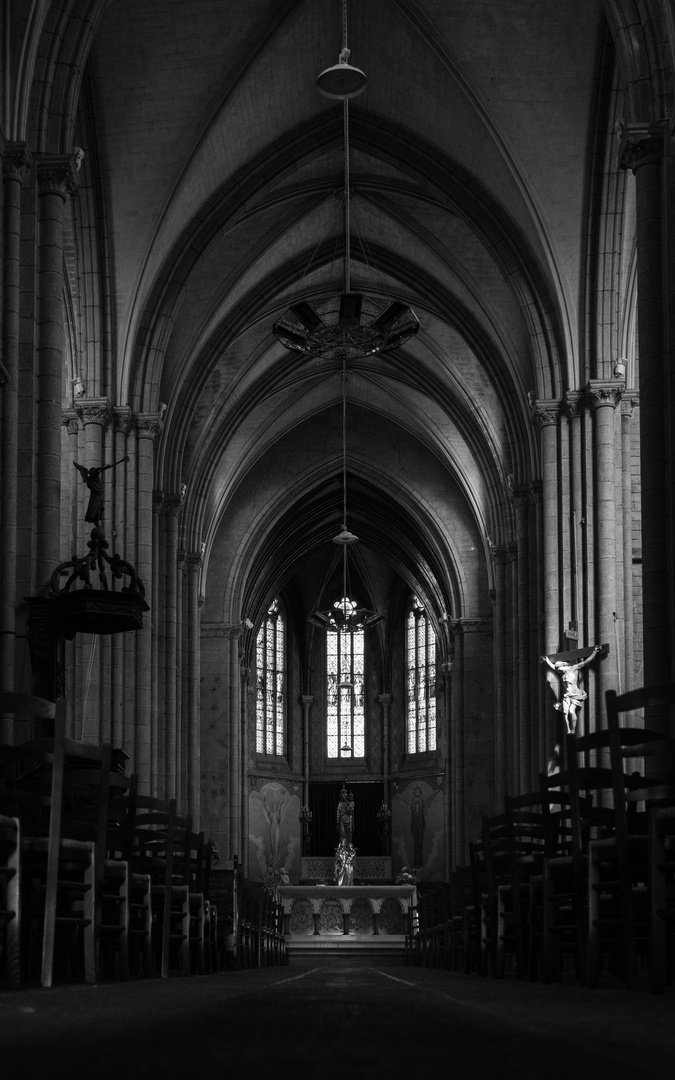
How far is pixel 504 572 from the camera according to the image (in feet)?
97.0

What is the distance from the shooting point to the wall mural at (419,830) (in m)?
42.5

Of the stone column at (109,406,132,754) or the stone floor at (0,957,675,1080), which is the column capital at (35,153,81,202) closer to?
the stone column at (109,406,132,754)

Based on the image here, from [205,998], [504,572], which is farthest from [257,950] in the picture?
[205,998]

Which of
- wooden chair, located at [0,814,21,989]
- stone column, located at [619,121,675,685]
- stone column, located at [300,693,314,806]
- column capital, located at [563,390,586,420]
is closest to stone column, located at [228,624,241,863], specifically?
stone column, located at [300,693,314,806]

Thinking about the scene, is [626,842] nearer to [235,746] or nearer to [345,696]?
[235,746]

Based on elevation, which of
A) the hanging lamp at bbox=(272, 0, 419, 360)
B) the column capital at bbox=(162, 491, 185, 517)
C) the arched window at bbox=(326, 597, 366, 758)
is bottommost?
the arched window at bbox=(326, 597, 366, 758)

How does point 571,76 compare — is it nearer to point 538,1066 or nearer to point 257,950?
point 257,950

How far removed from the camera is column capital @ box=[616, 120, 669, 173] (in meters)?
13.4

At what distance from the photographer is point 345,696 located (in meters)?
47.3

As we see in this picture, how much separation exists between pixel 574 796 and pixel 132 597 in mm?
8712

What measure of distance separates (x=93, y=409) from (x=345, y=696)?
2739cm

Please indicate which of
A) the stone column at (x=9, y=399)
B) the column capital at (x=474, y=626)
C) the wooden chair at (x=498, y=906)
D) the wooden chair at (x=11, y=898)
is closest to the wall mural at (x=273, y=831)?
the column capital at (x=474, y=626)

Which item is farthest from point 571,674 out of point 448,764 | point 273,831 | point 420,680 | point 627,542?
point 273,831

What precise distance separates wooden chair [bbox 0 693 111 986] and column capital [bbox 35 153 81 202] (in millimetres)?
7479
